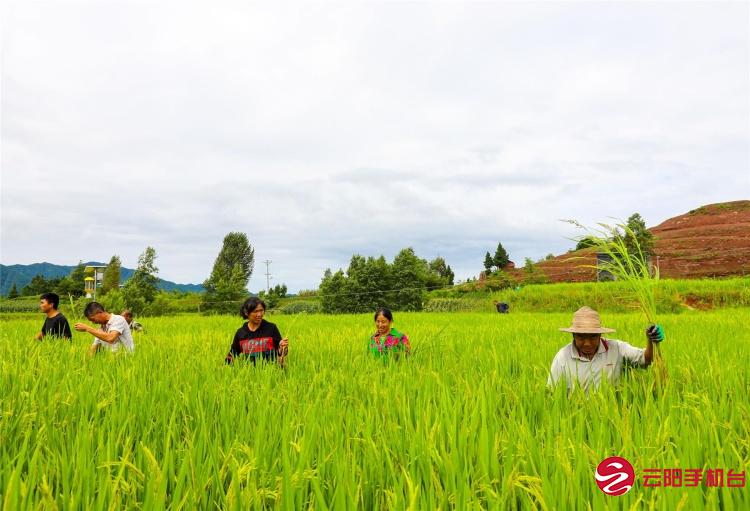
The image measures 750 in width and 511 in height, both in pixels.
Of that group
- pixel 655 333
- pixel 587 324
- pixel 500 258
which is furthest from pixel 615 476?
pixel 500 258

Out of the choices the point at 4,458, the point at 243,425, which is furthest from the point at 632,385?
the point at 4,458

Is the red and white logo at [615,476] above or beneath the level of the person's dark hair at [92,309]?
beneath

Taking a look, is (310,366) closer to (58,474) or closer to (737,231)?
(58,474)

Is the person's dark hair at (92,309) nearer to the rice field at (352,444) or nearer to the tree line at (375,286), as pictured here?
the rice field at (352,444)

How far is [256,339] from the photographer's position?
4.87 meters

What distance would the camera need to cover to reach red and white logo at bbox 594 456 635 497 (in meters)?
1.62

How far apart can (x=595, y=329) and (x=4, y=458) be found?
3.17 m

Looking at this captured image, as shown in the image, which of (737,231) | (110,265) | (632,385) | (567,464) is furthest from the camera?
(110,265)

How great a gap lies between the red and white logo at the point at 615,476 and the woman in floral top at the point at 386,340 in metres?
3.43

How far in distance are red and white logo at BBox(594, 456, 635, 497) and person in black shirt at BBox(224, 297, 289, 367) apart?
135 inches

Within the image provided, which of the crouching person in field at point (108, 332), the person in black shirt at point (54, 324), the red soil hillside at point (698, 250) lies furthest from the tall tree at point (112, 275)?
the crouching person in field at point (108, 332)

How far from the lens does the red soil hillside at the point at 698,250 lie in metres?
35.7

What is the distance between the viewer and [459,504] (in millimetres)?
1518

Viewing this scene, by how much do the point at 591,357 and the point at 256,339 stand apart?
319 cm
